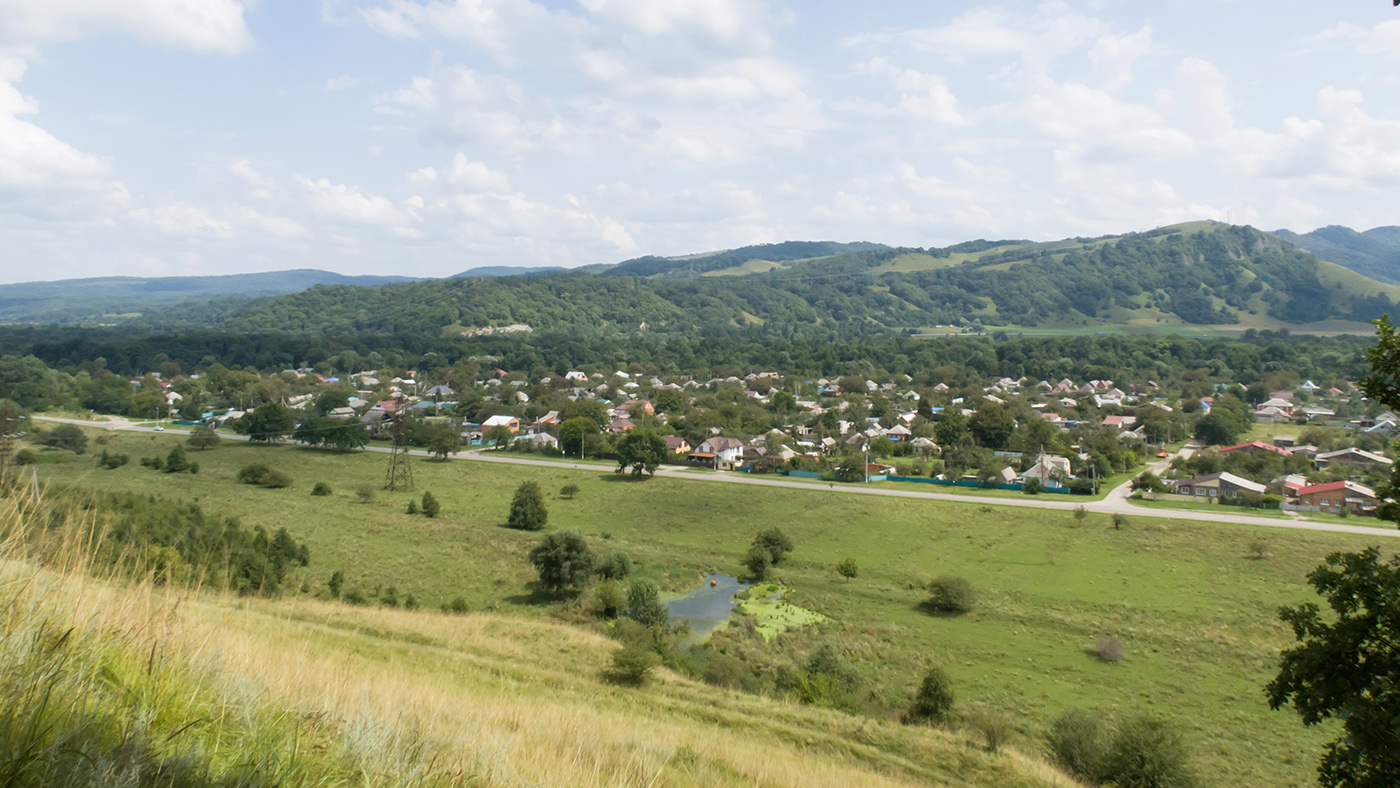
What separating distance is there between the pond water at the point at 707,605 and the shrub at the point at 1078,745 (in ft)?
29.8

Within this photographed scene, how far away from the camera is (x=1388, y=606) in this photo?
17.7 feet

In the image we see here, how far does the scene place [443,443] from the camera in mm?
45938

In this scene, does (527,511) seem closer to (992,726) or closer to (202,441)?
(992,726)

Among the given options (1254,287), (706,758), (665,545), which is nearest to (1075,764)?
(706,758)

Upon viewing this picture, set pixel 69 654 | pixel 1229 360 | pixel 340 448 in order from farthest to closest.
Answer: pixel 1229 360
pixel 340 448
pixel 69 654

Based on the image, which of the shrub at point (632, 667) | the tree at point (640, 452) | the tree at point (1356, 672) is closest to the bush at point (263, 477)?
the tree at point (640, 452)

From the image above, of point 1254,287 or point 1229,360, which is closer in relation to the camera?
point 1229,360

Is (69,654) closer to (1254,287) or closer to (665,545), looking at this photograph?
(665,545)

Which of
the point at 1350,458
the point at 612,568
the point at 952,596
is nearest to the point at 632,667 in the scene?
the point at 612,568

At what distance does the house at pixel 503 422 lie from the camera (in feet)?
185

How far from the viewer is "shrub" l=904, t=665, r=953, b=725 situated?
46.2 feet

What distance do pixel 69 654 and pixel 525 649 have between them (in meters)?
12.0

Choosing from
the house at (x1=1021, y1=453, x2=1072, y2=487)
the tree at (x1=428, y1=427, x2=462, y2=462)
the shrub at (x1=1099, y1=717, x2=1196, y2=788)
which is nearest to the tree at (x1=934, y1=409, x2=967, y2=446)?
the house at (x1=1021, y1=453, x2=1072, y2=487)

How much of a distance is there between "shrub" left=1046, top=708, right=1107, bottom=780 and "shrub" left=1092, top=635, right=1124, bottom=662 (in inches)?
221
